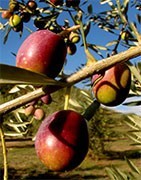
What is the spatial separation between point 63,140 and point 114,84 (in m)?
0.14

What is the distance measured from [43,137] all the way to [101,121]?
38.1ft

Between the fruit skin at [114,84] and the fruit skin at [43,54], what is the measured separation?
11cm

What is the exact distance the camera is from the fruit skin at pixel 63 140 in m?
0.68

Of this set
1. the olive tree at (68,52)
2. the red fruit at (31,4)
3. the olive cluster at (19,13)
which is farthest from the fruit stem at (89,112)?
the red fruit at (31,4)

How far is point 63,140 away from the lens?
69cm

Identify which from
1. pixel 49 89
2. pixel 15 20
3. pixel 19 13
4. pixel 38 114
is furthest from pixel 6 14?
pixel 49 89

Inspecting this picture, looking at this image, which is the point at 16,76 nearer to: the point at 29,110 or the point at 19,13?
the point at 29,110

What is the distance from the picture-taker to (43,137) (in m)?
0.69

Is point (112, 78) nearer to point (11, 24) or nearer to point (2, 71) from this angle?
point (2, 71)

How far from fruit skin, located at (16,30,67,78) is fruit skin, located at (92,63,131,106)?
0.11 meters

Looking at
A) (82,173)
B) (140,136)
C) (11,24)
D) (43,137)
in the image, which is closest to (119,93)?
(43,137)

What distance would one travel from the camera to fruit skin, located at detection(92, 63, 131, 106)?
0.72 meters

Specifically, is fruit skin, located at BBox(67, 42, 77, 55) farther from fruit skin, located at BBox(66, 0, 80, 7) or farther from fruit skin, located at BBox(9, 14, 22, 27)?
fruit skin, located at BBox(9, 14, 22, 27)

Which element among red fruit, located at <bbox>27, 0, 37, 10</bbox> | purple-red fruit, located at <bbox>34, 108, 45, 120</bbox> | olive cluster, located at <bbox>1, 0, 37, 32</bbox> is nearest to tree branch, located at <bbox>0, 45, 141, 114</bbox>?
purple-red fruit, located at <bbox>34, 108, 45, 120</bbox>
